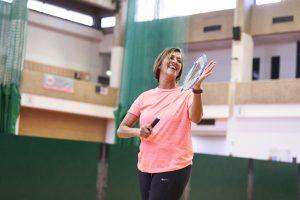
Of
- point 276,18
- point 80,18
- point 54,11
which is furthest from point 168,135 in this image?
point 80,18

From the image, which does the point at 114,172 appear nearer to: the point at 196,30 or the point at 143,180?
the point at 143,180

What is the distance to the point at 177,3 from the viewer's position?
931 inches

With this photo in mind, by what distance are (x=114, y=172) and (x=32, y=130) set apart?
18.1 metres

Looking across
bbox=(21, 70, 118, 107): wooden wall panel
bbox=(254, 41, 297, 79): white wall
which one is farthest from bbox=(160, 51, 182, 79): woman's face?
bbox=(254, 41, 297, 79): white wall

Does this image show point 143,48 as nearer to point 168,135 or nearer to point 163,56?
point 163,56

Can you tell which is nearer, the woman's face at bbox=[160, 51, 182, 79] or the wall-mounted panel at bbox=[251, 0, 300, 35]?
the woman's face at bbox=[160, 51, 182, 79]

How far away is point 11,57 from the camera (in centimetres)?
2002

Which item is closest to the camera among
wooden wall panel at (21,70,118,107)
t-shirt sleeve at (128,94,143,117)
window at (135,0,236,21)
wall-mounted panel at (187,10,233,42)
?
t-shirt sleeve at (128,94,143,117)

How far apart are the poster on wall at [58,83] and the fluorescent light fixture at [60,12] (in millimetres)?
4923

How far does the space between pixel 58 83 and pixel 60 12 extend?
5789 millimetres

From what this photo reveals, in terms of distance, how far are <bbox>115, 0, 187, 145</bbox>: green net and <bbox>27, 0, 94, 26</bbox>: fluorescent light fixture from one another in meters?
5.40

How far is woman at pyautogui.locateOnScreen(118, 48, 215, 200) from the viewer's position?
2723mm

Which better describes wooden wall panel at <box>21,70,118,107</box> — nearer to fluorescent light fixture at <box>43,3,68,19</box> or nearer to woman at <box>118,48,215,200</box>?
fluorescent light fixture at <box>43,3,68,19</box>

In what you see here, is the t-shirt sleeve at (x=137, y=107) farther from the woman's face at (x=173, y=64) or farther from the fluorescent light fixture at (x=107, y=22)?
the fluorescent light fixture at (x=107, y=22)
